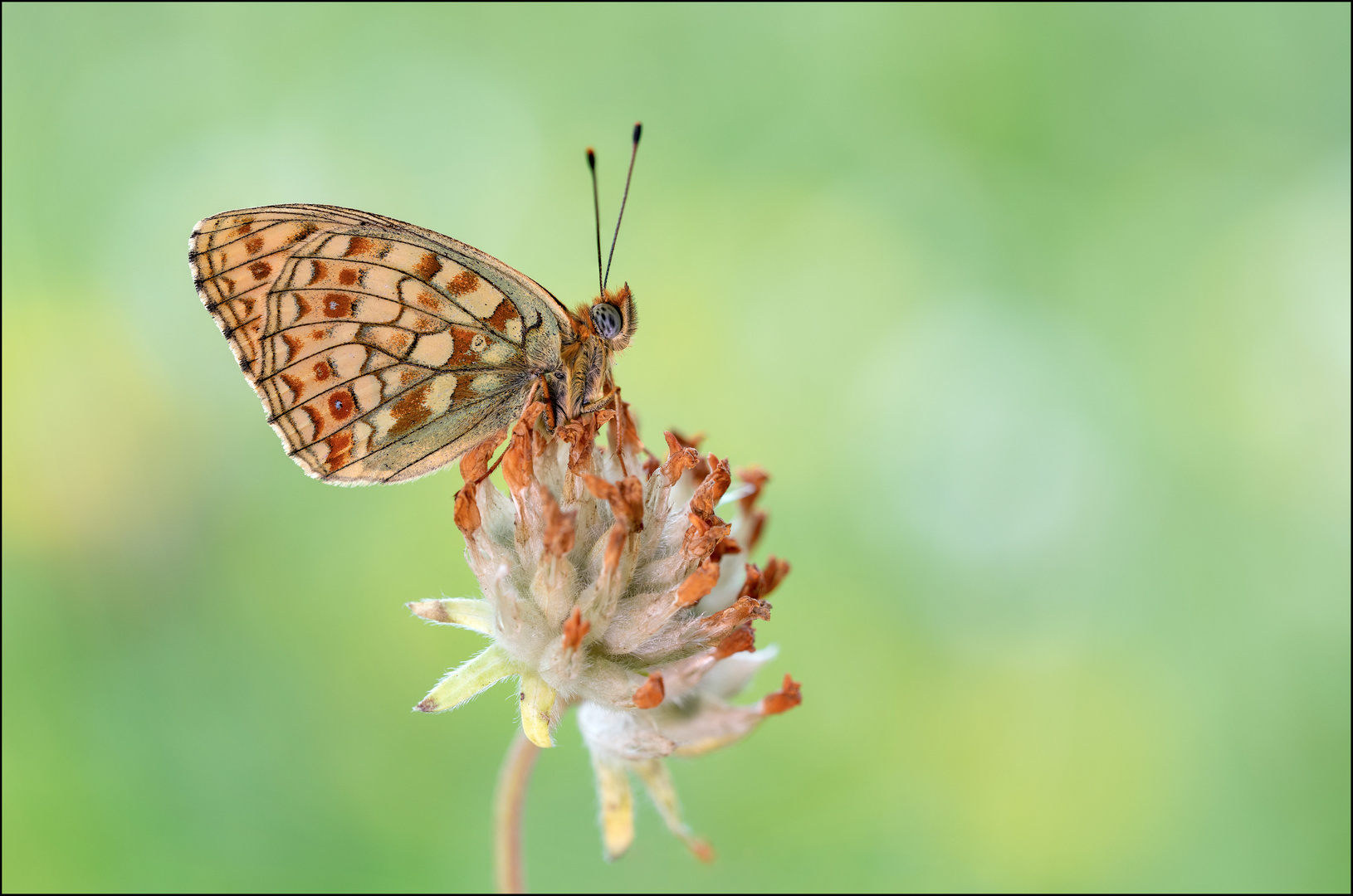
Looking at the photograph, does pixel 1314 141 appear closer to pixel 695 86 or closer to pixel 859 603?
pixel 695 86

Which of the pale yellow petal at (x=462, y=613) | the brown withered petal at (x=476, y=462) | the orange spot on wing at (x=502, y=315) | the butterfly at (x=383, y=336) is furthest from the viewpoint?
the orange spot on wing at (x=502, y=315)

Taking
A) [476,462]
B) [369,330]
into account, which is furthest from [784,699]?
[369,330]

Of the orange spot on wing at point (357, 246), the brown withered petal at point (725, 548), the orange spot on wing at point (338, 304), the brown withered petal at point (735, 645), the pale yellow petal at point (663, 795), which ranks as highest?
the orange spot on wing at point (357, 246)

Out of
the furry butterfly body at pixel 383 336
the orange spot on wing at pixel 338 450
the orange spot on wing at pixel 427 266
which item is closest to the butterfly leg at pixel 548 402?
the furry butterfly body at pixel 383 336

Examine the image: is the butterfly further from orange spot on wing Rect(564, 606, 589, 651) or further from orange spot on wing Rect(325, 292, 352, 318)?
orange spot on wing Rect(564, 606, 589, 651)

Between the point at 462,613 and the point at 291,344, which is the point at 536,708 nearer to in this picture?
the point at 462,613

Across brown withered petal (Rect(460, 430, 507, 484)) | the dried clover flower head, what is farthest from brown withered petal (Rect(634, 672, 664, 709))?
brown withered petal (Rect(460, 430, 507, 484))

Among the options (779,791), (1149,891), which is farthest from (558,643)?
(1149,891)

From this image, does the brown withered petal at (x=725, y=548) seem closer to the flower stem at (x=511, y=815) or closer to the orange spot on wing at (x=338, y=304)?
the flower stem at (x=511, y=815)
